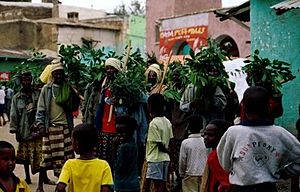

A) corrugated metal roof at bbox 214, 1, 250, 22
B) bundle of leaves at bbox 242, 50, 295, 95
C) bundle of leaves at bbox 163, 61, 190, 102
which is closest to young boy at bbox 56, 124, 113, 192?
bundle of leaves at bbox 242, 50, 295, 95

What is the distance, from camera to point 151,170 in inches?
300

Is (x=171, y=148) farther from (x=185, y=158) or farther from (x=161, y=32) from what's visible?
(x=161, y=32)

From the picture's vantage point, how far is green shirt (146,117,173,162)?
24.6ft

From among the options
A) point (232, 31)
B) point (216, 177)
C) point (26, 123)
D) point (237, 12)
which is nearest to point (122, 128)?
point (216, 177)

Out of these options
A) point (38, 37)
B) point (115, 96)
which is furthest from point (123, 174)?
point (38, 37)

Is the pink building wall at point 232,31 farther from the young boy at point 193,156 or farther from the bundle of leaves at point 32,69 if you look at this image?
the young boy at point 193,156

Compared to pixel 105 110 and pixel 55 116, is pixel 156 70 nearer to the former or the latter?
pixel 105 110

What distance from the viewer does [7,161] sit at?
4324 millimetres

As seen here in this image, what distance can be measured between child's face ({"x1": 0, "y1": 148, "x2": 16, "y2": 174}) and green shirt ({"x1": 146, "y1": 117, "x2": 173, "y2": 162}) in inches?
128

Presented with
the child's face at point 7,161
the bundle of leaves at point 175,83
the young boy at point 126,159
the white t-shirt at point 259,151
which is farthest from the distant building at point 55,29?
the white t-shirt at point 259,151

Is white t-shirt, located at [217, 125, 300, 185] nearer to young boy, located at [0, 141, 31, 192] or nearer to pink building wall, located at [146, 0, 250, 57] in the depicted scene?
young boy, located at [0, 141, 31, 192]

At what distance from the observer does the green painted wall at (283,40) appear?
35.3 feet

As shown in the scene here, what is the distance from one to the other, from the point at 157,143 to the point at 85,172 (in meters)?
2.77

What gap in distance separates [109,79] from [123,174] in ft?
7.18
